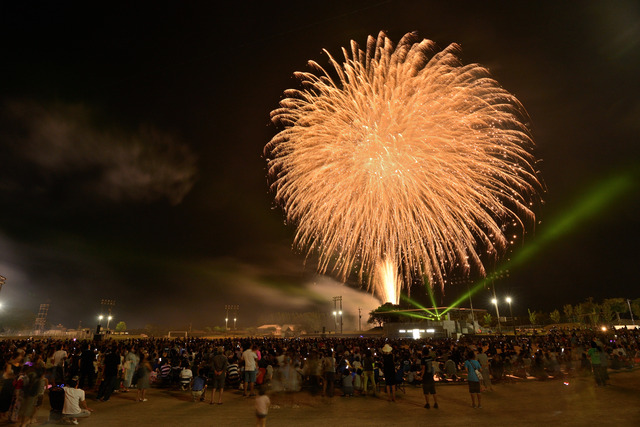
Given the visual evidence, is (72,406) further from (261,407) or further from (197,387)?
(261,407)

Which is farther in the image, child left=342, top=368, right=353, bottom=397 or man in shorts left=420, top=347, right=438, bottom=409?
child left=342, top=368, right=353, bottom=397

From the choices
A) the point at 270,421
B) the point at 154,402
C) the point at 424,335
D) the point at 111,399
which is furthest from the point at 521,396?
the point at 424,335

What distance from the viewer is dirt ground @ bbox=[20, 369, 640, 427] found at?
30.6 ft

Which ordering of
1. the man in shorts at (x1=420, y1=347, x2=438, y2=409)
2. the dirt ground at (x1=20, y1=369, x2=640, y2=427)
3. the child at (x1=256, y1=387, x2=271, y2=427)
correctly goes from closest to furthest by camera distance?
1. the child at (x1=256, y1=387, x2=271, y2=427)
2. the dirt ground at (x1=20, y1=369, x2=640, y2=427)
3. the man in shorts at (x1=420, y1=347, x2=438, y2=409)

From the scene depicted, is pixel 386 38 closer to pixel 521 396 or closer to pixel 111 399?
pixel 521 396

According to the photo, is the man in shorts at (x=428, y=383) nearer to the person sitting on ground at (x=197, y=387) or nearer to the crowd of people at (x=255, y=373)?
the crowd of people at (x=255, y=373)

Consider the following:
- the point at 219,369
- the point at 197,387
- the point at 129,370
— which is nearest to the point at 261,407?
the point at 219,369

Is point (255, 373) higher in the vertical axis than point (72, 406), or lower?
higher

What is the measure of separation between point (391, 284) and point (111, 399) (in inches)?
2082

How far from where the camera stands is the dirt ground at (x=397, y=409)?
9320 millimetres

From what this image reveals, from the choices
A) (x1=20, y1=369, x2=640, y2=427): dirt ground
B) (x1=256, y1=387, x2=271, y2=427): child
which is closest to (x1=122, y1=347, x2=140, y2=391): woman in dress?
(x1=20, y1=369, x2=640, y2=427): dirt ground

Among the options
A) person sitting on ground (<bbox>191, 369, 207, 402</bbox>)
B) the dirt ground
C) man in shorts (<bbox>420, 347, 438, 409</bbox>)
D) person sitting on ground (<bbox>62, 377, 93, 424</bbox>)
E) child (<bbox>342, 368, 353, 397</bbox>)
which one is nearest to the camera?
person sitting on ground (<bbox>62, 377, 93, 424</bbox>)

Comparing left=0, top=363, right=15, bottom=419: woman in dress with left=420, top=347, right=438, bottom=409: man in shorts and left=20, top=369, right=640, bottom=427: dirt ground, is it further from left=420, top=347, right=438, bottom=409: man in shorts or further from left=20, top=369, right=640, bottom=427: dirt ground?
left=420, top=347, right=438, bottom=409: man in shorts

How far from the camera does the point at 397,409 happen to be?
10.8 m
